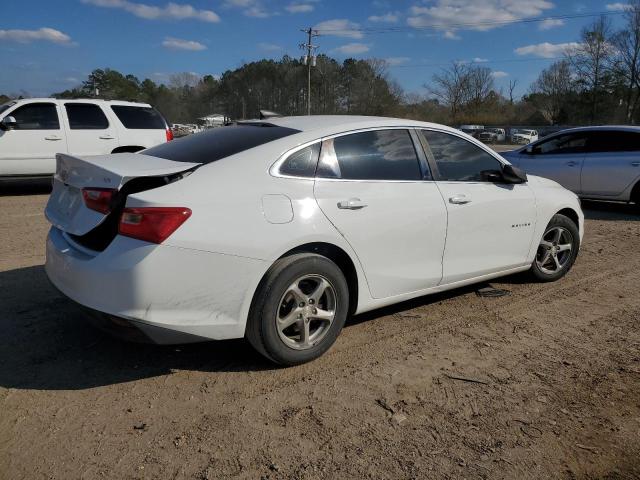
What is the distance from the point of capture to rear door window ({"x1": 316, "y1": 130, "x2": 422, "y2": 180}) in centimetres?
354

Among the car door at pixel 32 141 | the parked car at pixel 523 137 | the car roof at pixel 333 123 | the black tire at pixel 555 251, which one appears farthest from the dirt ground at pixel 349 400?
the parked car at pixel 523 137

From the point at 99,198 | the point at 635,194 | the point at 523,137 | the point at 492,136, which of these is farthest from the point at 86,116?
the point at 492,136

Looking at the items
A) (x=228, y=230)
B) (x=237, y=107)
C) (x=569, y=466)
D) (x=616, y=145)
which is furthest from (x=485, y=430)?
(x=237, y=107)

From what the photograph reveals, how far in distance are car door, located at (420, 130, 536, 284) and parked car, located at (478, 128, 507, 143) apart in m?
45.6

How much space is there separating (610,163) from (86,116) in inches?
405

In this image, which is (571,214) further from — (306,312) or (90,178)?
(90,178)

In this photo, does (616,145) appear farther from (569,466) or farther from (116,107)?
(116,107)

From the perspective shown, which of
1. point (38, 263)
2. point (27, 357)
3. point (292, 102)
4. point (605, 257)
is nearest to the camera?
point (27, 357)

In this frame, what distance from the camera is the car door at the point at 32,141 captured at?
10.5 metres

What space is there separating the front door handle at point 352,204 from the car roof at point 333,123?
492 mm

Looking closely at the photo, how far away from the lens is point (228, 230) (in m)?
2.96

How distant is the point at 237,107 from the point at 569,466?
9185cm

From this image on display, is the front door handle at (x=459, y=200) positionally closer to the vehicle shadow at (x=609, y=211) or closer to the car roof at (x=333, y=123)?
the car roof at (x=333, y=123)

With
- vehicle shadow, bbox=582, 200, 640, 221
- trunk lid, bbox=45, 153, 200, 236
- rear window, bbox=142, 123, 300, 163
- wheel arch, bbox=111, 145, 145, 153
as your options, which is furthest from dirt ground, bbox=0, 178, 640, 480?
wheel arch, bbox=111, 145, 145, 153
